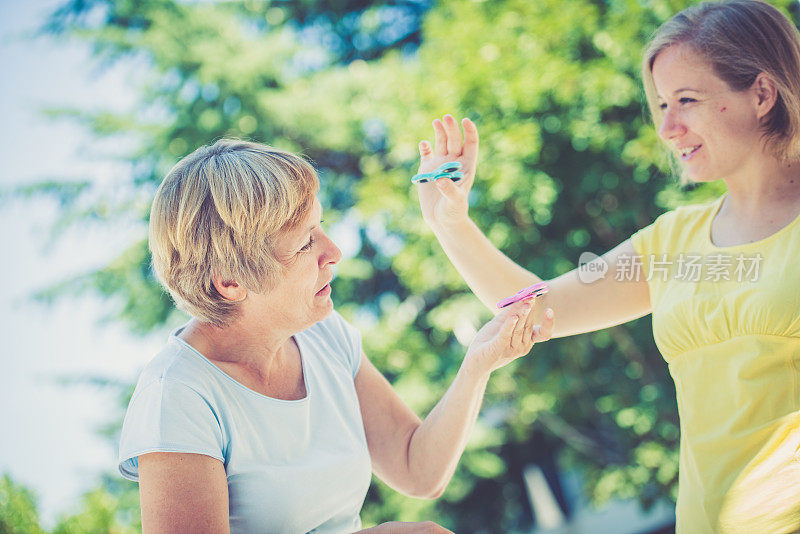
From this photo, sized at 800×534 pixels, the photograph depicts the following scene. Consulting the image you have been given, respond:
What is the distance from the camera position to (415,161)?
14.6 ft

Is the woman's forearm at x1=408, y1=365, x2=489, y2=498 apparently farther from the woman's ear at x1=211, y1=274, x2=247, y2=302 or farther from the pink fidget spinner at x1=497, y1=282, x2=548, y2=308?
the woman's ear at x1=211, y1=274, x2=247, y2=302

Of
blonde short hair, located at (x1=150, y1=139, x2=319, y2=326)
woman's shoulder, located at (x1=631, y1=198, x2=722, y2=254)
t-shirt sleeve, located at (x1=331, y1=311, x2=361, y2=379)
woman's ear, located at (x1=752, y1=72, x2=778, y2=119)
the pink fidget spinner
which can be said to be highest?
woman's ear, located at (x1=752, y1=72, x2=778, y2=119)

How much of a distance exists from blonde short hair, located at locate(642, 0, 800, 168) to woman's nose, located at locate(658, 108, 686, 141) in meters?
0.13

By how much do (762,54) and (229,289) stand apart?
1337mm

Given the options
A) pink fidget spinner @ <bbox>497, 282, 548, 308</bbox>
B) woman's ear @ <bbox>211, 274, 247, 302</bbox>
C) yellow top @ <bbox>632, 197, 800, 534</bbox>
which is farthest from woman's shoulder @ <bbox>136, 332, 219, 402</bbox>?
yellow top @ <bbox>632, 197, 800, 534</bbox>

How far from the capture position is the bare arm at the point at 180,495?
1.30m

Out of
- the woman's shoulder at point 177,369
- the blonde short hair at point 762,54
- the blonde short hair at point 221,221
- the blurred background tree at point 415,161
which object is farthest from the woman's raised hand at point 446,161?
the blurred background tree at point 415,161

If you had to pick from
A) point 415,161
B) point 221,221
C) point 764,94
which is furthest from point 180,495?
point 415,161

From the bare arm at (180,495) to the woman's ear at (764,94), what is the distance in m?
1.46

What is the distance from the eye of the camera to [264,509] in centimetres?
147

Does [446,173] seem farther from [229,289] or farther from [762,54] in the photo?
[762,54]

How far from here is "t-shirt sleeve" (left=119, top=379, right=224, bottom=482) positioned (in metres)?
1.34

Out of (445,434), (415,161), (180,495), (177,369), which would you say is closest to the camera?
(180,495)

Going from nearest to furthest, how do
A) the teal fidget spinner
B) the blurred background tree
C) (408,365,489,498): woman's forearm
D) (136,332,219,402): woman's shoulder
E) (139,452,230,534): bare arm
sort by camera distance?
(139,452,230,534): bare arm, (136,332,219,402): woman's shoulder, (408,365,489,498): woman's forearm, the teal fidget spinner, the blurred background tree
